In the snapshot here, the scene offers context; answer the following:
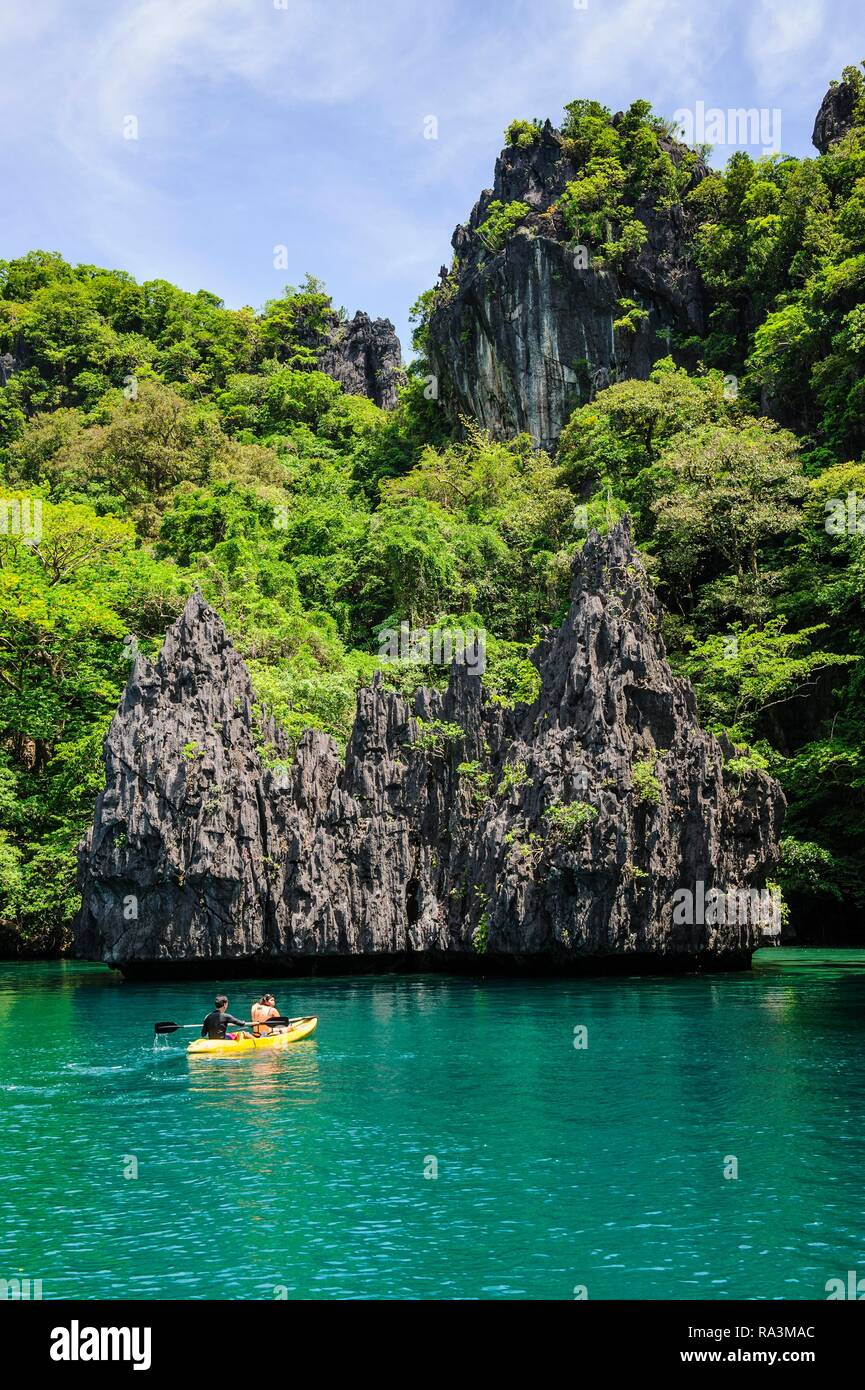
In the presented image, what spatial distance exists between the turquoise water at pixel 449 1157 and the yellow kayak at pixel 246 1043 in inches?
11.9

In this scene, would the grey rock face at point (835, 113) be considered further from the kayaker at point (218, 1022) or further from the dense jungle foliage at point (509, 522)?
the kayaker at point (218, 1022)

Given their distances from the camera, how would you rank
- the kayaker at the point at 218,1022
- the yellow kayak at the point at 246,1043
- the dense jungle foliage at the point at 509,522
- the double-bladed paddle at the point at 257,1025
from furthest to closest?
the dense jungle foliage at the point at 509,522 → the double-bladed paddle at the point at 257,1025 → the kayaker at the point at 218,1022 → the yellow kayak at the point at 246,1043

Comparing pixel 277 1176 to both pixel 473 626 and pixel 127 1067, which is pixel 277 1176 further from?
pixel 473 626

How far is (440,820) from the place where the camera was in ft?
119

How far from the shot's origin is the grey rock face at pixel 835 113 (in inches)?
2452

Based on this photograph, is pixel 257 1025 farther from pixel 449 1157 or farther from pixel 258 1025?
pixel 449 1157

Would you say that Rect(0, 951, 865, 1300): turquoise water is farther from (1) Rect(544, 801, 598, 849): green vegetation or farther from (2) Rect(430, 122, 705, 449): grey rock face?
(2) Rect(430, 122, 705, 449): grey rock face

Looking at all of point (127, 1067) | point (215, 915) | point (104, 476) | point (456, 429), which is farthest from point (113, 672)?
point (456, 429)

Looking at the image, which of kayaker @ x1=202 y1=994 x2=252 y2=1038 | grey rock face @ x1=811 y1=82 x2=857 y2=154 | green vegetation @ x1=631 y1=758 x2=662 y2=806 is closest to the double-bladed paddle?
kayaker @ x1=202 y1=994 x2=252 y2=1038

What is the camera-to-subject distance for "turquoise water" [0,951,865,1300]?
10430mm

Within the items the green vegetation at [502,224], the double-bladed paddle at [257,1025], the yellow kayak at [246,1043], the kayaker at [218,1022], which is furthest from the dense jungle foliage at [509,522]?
the kayaker at [218,1022]

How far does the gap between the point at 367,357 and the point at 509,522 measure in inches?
1607

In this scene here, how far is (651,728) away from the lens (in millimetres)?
33562

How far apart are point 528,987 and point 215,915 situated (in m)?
9.48
